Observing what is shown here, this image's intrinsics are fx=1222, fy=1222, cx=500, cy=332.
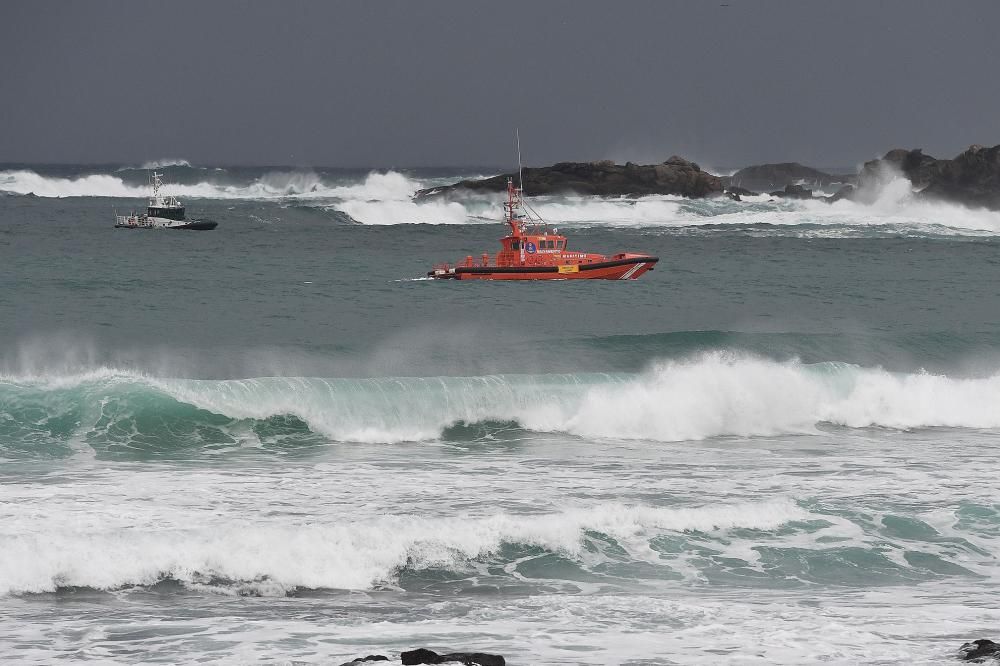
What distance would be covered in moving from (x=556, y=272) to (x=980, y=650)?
32.6 metres

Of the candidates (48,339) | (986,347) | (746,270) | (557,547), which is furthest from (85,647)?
(746,270)

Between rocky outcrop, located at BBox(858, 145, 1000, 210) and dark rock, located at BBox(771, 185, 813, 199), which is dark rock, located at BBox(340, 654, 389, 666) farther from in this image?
dark rock, located at BBox(771, 185, 813, 199)

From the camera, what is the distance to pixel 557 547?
13086 mm

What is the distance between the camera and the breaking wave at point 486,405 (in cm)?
1892

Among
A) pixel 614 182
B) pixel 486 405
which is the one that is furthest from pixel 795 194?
pixel 486 405

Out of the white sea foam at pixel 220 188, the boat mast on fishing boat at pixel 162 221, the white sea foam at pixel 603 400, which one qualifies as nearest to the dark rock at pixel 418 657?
the white sea foam at pixel 603 400

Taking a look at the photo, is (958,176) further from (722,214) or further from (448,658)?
(448,658)

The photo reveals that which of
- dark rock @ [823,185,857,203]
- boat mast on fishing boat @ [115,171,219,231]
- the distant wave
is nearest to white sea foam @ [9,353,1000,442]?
the distant wave

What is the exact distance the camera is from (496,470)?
16781mm

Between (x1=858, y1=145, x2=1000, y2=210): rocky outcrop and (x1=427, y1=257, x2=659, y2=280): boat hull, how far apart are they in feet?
157

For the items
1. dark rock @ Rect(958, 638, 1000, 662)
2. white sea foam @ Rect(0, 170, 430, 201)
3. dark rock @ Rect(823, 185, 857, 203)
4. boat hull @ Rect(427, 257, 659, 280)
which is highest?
white sea foam @ Rect(0, 170, 430, 201)

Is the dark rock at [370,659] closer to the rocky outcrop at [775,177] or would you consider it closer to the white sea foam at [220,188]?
the white sea foam at [220,188]

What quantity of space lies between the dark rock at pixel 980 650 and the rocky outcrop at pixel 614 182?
309 ft

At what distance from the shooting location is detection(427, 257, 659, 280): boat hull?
41.5 meters
